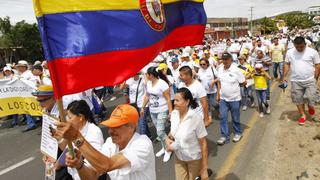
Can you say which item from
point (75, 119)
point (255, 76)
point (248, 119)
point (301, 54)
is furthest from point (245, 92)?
point (75, 119)

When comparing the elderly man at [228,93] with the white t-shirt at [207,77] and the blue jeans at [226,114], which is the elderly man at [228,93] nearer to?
the blue jeans at [226,114]

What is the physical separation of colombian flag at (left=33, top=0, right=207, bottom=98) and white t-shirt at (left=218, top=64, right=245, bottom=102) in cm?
350

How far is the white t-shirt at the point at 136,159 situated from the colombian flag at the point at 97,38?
502 millimetres

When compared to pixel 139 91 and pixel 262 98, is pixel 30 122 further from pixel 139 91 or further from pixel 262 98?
pixel 262 98

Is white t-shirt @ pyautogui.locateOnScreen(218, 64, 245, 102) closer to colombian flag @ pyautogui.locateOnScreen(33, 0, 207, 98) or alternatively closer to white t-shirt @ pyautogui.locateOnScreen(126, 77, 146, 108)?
white t-shirt @ pyautogui.locateOnScreen(126, 77, 146, 108)

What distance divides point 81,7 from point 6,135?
25.0 feet

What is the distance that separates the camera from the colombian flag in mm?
2264

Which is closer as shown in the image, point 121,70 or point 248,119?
point 121,70

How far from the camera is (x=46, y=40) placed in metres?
2.22

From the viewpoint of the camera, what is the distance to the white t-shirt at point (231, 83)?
641 centimetres

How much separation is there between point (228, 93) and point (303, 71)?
6.24 ft

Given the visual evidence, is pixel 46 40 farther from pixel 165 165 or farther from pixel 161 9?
pixel 165 165

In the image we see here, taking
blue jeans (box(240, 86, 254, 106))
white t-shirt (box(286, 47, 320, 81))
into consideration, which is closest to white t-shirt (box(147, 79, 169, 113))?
white t-shirt (box(286, 47, 320, 81))

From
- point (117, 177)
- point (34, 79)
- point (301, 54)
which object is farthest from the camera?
point (34, 79)
